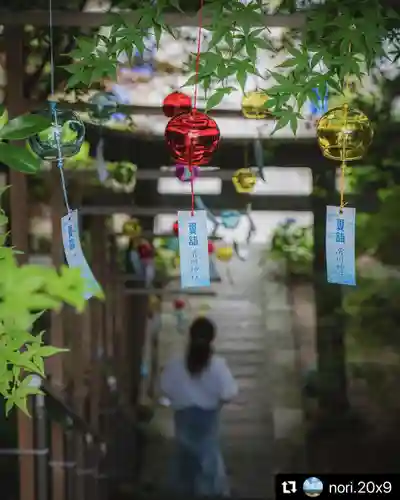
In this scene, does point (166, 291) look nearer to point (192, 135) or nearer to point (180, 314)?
point (180, 314)

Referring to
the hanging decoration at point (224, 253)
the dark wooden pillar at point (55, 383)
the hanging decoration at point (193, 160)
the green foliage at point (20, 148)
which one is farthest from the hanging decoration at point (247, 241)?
the green foliage at point (20, 148)

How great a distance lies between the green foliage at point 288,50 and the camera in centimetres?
152

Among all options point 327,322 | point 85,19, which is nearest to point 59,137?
point 85,19

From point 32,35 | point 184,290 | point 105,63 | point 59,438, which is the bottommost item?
point 59,438

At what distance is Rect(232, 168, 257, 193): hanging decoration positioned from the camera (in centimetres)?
238

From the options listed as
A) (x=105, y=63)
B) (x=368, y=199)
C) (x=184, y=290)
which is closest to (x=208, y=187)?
(x=184, y=290)

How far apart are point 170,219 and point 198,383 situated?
0.62 meters

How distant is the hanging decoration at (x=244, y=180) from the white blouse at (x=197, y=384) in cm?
64

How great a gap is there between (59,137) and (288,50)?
21.9 inches

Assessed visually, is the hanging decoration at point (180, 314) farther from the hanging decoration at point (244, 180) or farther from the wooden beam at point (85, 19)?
the wooden beam at point (85, 19)

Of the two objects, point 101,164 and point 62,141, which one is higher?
point 101,164

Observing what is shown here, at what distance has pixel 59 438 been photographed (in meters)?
2.41

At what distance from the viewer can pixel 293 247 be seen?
258 centimetres

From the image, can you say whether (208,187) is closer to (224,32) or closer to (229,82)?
(229,82)
